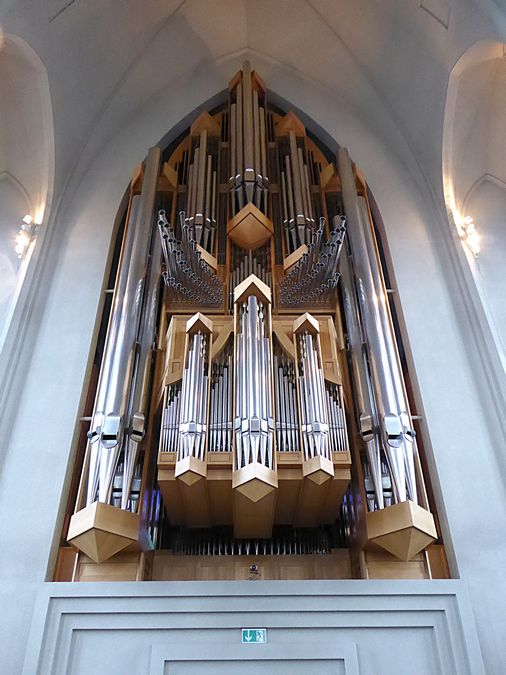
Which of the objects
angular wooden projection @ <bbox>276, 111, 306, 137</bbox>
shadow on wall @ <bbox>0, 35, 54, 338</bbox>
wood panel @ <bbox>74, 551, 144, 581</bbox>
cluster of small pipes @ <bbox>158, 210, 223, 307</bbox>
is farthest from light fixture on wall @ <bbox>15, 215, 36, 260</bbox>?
angular wooden projection @ <bbox>276, 111, 306, 137</bbox>

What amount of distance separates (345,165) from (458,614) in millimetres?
5596

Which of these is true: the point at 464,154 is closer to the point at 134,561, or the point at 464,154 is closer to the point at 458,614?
the point at 458,614

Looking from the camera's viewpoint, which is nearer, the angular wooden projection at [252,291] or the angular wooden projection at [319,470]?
the angular wooden projection at [319,470]

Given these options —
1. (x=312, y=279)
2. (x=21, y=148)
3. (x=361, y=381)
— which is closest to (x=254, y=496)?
(x=361, y=381)

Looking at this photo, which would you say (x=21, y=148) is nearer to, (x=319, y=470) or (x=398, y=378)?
(x=398, y=378)

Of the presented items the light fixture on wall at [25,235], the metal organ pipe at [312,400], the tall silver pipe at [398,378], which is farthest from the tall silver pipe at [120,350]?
the tall silver pipe at [398,378]

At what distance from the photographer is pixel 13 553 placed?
4996 mm

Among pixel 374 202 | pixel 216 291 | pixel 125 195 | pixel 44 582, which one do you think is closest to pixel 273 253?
pixel 216 291

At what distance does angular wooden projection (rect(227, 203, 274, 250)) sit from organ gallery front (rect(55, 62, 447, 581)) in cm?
2

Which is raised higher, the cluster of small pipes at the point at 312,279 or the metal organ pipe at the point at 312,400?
the cluster of small pipes at the point at 312,279

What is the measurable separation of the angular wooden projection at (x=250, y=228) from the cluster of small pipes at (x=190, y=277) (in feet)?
2.67

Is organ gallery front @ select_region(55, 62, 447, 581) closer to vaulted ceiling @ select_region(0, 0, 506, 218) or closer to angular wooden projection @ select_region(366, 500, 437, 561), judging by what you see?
angular wooden projection @ select_region(366, 500, 437, 561)

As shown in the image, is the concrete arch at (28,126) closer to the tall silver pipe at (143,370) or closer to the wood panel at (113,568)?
the tall silver pipe at (143,370)

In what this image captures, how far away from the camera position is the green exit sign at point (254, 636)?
4.70 m
